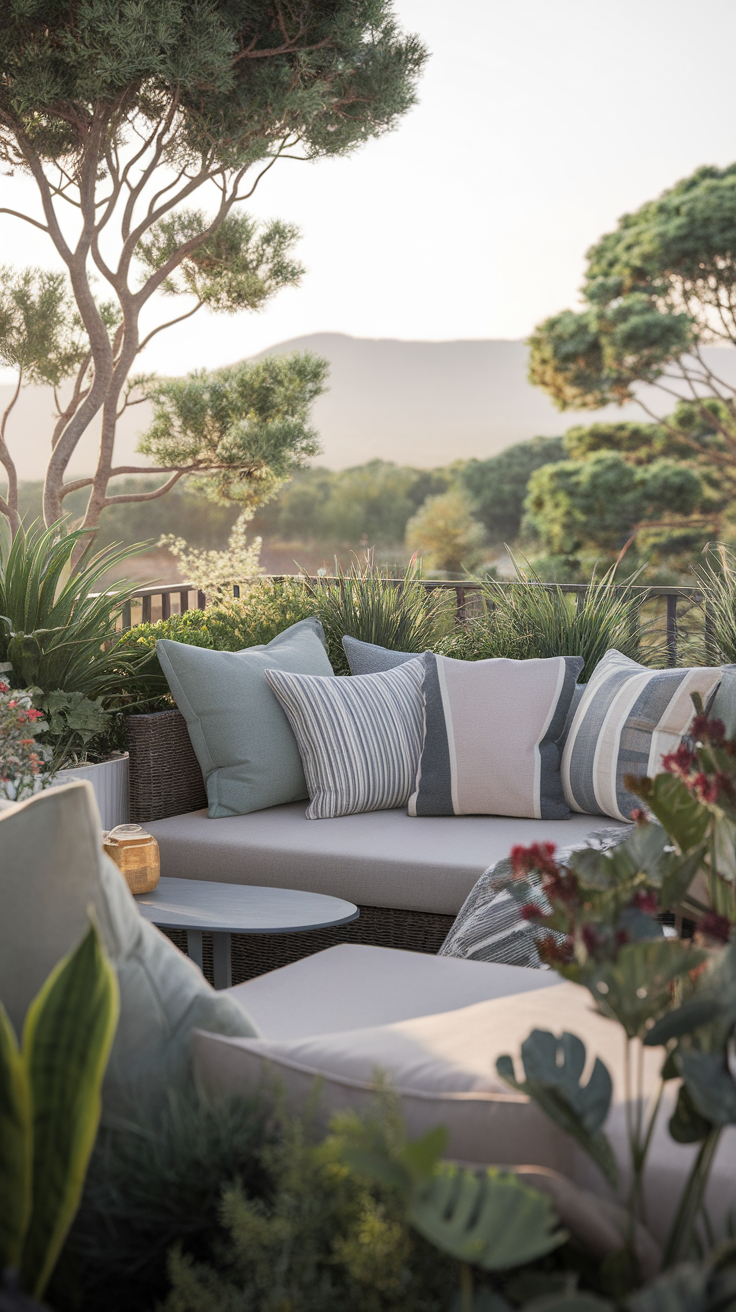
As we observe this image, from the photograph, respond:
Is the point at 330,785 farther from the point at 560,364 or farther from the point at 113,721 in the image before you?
the point at 560,364

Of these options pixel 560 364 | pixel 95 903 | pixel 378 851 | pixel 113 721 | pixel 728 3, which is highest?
pixel 728 3

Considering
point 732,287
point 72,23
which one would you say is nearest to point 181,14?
point 72,23

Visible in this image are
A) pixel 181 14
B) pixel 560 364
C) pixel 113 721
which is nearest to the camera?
pixel 113 721

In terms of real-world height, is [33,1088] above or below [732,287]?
below

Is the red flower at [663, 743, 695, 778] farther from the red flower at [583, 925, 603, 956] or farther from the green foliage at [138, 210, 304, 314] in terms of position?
the green foliage at [138, 210, 304, 314]

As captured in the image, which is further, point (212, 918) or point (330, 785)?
point (330, 785)

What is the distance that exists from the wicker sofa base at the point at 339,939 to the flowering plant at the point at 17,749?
49 cm

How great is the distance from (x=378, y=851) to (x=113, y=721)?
1075mm

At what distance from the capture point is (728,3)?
1195 cm

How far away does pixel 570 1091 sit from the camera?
0.72 m

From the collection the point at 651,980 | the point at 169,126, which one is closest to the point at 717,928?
the point at 651,980

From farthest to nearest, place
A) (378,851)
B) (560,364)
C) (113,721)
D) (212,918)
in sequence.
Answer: (560,364), (113,721), (378,851), (212,918)

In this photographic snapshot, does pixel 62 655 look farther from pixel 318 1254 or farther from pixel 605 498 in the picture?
pixel 605 498

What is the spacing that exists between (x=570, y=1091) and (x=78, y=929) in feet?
1.51
